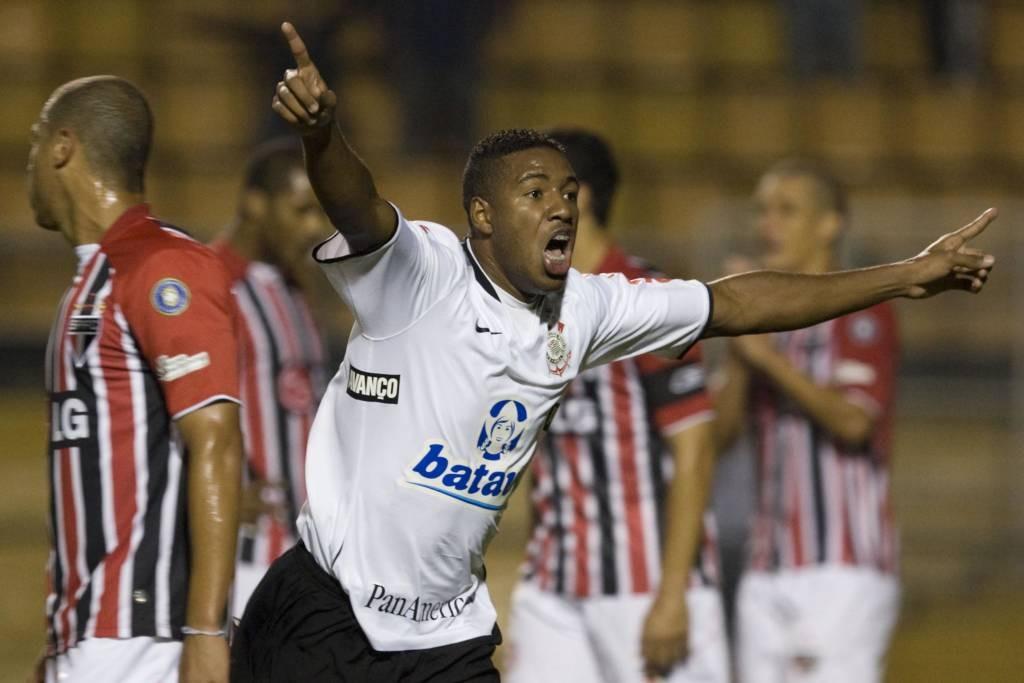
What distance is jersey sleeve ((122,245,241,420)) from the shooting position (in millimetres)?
3426

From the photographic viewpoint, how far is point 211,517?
11.1 ft

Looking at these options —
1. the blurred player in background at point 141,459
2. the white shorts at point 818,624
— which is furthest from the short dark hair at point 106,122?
the white shorts at point 818,624

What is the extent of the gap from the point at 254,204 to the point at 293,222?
203mm

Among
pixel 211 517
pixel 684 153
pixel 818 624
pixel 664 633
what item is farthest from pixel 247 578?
pixel 684 153

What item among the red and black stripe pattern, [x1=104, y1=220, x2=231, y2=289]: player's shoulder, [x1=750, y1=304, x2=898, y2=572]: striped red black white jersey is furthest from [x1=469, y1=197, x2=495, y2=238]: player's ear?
[x1=750, y1=304, x2=898, y2=572]: striped red black white jersey

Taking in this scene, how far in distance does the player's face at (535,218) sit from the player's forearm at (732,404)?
7.76ft

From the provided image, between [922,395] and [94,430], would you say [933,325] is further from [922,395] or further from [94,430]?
[94,430]

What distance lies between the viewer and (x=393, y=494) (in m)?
3.45

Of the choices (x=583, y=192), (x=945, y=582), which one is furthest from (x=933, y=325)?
(x=583, y=192)

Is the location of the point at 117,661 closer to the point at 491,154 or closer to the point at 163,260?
the point at 163,260

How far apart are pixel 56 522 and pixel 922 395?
7124mm

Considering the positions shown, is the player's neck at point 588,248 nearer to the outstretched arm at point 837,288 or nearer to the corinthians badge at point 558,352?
the outstretched arm at point 837,288

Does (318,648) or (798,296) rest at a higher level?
(798,296)

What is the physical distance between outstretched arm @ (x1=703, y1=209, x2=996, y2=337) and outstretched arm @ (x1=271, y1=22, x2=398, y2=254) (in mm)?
1025
